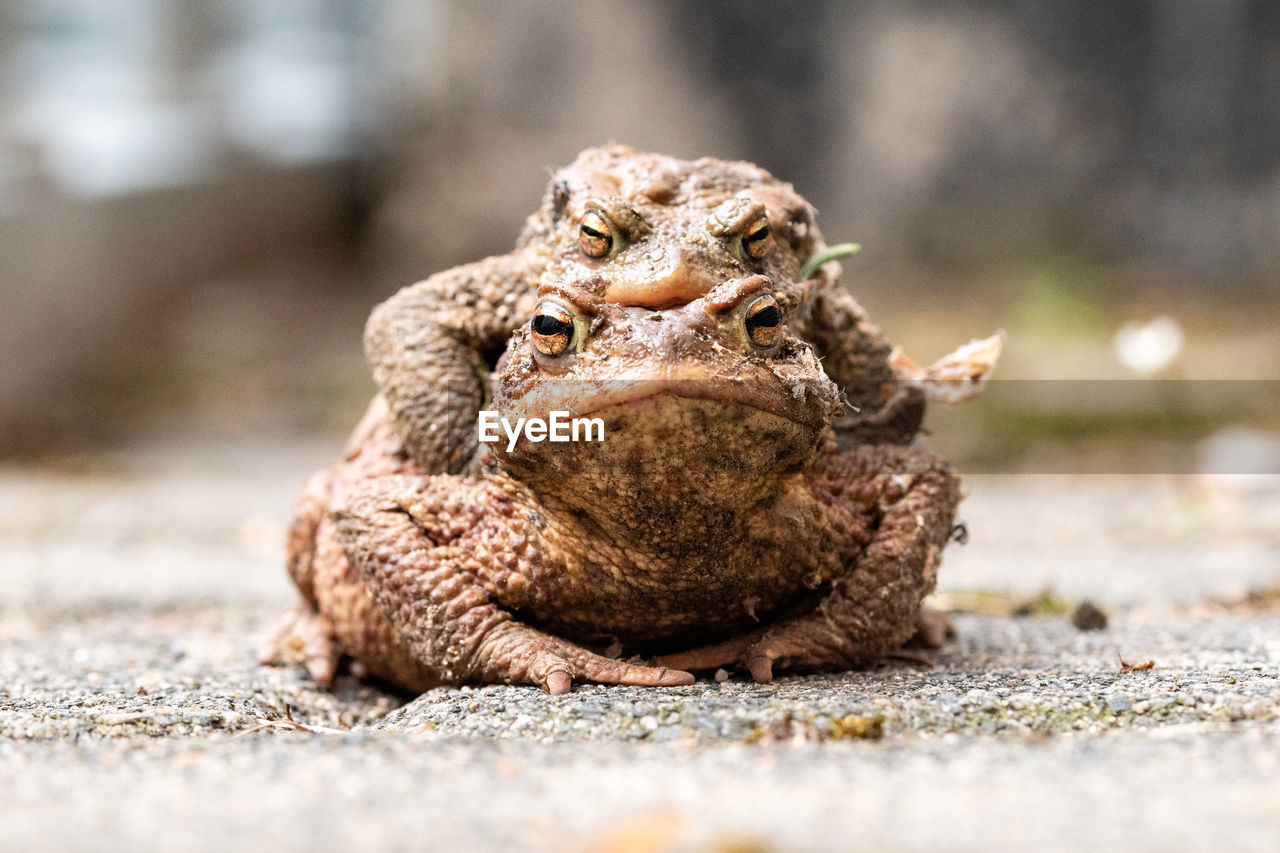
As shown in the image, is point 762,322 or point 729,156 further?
point 729,156

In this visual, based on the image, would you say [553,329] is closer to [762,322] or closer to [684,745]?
[762,322]

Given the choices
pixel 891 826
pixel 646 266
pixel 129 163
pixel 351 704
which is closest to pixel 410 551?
pixel 351 704

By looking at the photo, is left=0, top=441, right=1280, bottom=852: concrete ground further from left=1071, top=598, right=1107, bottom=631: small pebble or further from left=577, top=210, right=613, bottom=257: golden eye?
left=577, top=210, right=613, bottom=257: golden eye

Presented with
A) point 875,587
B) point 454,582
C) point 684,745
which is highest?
point 875,587

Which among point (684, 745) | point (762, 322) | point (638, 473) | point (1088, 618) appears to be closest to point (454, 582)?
point (638, 473)

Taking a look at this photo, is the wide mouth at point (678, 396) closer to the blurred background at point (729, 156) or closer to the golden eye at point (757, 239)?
the golden eye at point (757, 239)

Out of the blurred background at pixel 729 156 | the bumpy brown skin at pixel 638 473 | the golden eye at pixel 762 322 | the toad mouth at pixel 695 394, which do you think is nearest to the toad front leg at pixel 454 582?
the bumpy brown skin at pixel 638 473
